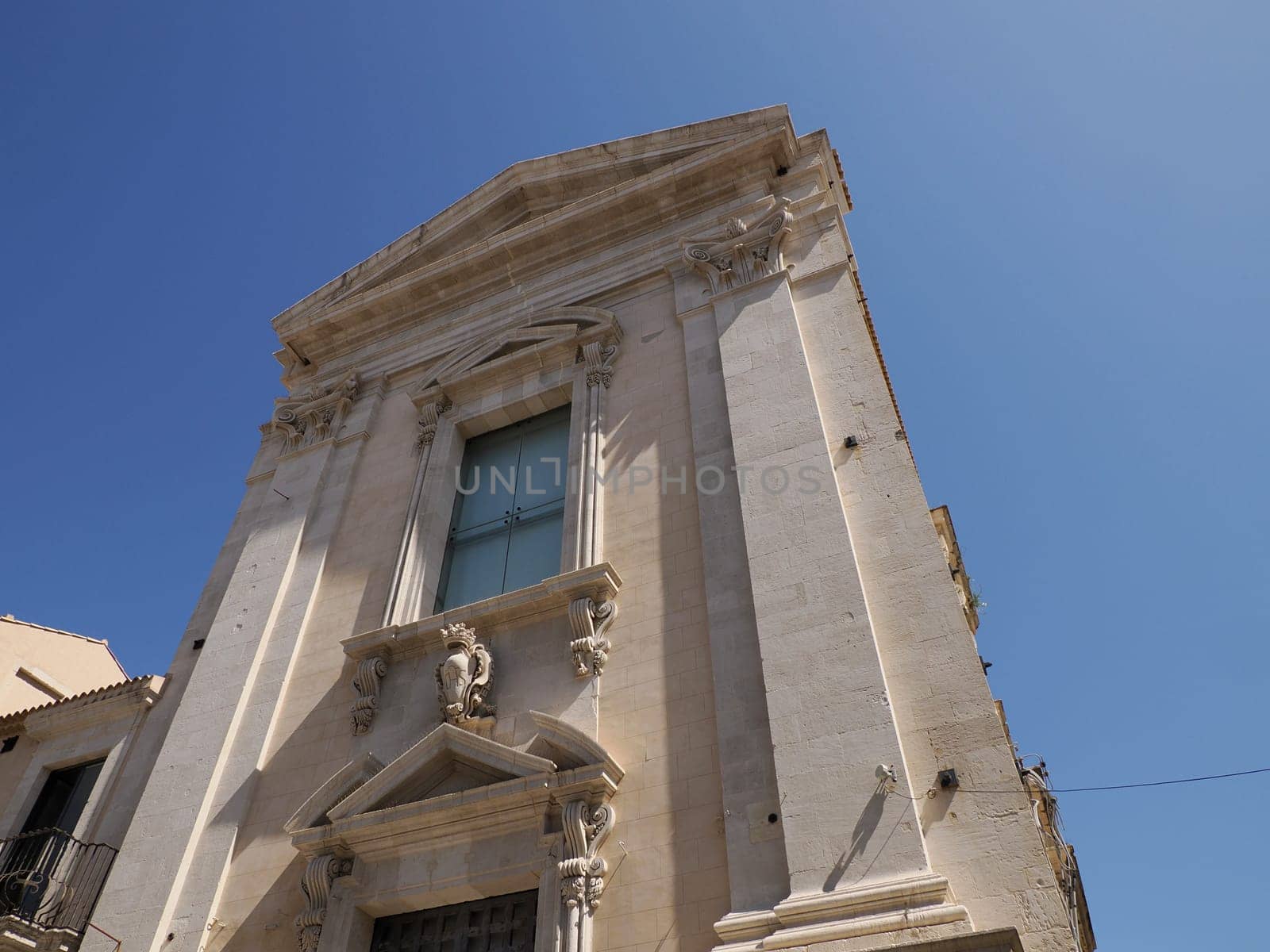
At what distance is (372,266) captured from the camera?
16625 millimetres

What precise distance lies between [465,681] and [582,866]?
239 cm

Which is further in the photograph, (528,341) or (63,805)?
(528,341)

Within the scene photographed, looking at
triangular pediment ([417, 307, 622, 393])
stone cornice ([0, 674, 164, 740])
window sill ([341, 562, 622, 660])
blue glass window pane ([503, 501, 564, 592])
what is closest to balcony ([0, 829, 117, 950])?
stone cornice ([0, 674, 164, 740])

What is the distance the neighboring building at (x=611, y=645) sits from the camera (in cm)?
736

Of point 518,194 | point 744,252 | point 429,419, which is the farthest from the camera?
point 518,194

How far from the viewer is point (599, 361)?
12664 mm

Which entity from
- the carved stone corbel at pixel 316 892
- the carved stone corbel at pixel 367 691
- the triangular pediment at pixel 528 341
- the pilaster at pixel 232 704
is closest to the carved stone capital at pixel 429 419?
the triangular pediment at pixel 528 341

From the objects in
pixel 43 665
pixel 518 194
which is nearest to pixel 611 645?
pixel 518 194

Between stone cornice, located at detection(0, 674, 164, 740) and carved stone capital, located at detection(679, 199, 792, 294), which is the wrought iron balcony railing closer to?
stone cornice, located at detection(0, 674, 164, 740)

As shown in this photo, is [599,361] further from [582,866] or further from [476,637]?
[582,866]

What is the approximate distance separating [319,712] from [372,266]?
8.49 m

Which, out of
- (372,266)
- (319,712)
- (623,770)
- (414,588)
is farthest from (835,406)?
(372,266)

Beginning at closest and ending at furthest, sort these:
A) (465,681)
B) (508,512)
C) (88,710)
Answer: (465,681) → (508,512) → (88,710)

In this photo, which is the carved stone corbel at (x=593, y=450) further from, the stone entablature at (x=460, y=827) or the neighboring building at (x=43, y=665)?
the neighboring building at (x=43, y=665)
